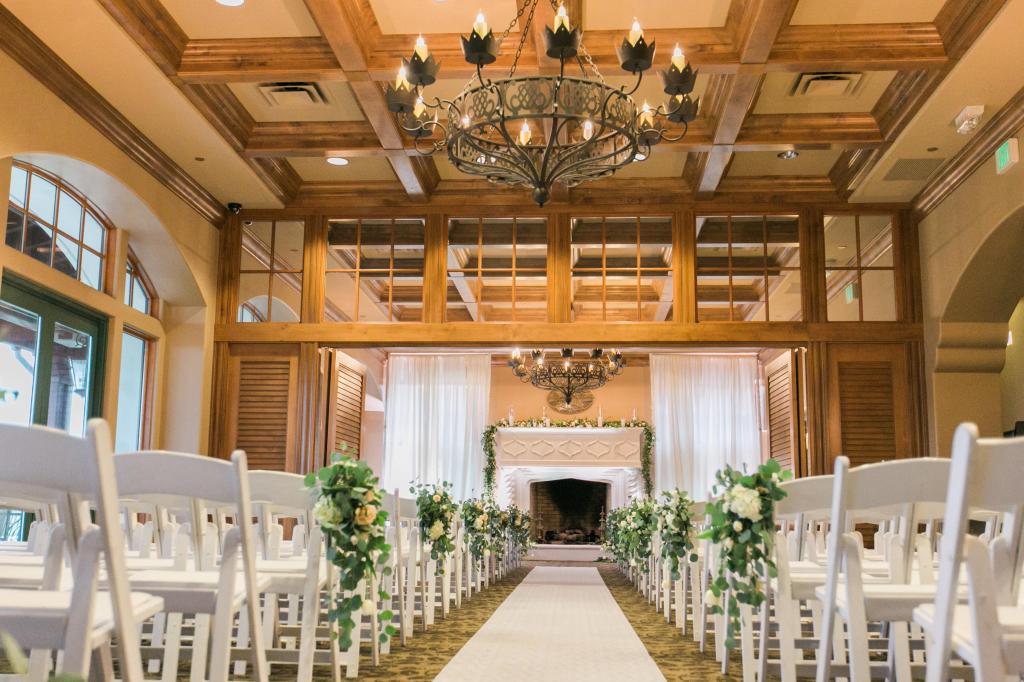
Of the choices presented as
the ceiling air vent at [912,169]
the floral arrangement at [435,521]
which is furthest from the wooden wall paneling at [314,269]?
the ceiling air vent at [912,169]

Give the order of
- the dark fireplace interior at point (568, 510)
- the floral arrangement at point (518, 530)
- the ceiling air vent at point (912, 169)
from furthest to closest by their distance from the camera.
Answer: the dark fireplace interior at point (568, 510) < the floral arrangement at point (518, 530) < the ceiling air vent at point (912, 169)

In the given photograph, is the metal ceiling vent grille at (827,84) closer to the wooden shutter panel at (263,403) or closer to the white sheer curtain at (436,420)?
the wooden shutter panel at (263,403)

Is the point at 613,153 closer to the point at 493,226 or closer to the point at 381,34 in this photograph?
the point at 381,34

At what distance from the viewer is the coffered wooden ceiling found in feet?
18.8

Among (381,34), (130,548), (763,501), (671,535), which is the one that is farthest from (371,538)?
(381,34)

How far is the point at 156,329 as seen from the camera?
8523 mm

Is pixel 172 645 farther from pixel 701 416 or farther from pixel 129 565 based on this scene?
pixel 701 416

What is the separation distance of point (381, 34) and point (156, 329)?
12.4 feet

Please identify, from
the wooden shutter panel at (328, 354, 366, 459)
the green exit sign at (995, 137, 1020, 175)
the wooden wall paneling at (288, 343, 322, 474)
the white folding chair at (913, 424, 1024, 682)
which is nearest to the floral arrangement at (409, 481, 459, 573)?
the wooden wall paneling at (288, 343, 322, 474)

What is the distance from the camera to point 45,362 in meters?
6.76

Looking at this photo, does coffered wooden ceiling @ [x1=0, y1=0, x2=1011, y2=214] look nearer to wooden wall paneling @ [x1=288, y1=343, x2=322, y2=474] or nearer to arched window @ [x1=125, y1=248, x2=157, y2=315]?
arched window @ [x1=125, y1=248, x2=157, y2=315]

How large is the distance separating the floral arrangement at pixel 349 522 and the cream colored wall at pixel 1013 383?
726cm

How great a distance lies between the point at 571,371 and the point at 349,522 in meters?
10.2

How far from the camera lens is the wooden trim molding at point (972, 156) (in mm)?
6543
